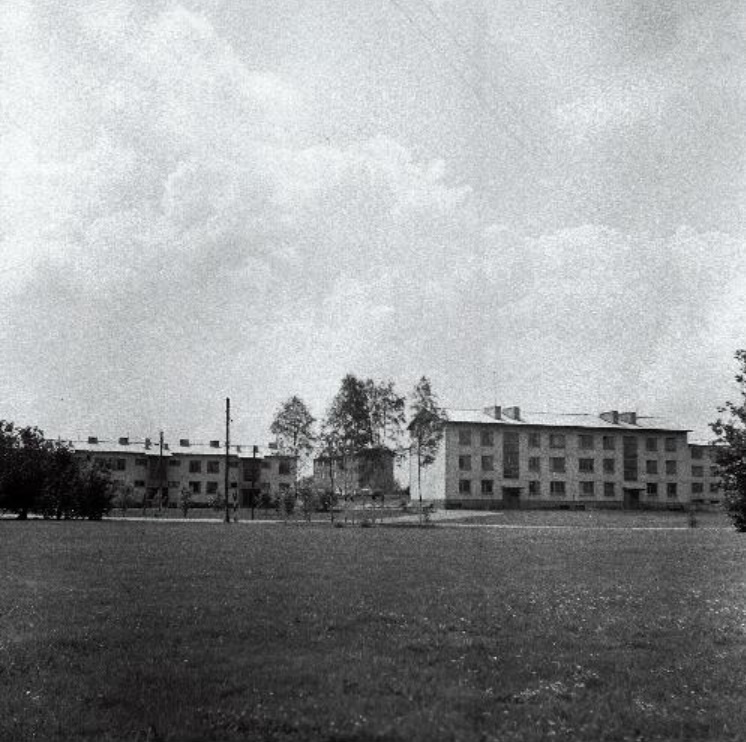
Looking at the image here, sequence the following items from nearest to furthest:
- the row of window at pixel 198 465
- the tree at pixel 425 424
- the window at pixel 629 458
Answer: the tree at pixel 425 424
the window at pixel 629 458
the row of window at pixel 198 465

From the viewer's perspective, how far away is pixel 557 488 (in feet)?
317

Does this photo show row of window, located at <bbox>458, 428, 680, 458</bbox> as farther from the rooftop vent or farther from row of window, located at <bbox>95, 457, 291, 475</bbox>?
row of window, located at <bbox>95, 457, 291, 475</bbox>

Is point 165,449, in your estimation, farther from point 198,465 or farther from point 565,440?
point 565,440

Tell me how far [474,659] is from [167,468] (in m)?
108

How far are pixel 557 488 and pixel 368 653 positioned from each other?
8840cm

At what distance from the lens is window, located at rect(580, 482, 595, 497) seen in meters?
97.6

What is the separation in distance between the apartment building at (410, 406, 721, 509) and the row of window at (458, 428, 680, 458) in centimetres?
12

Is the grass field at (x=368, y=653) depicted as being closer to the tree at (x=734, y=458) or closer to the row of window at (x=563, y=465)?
the tree at (x=734, y=458)

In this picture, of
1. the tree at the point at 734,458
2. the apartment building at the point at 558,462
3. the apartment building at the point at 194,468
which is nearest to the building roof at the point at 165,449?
the apartment building at the point at 194,468

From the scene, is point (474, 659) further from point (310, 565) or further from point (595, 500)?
point (595, 500)

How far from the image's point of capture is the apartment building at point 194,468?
112438 millimetres

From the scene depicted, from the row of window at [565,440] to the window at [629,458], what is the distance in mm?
441

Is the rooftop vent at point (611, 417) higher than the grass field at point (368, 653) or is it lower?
higher

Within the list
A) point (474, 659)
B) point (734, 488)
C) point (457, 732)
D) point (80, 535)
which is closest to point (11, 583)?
point (474, 659)
